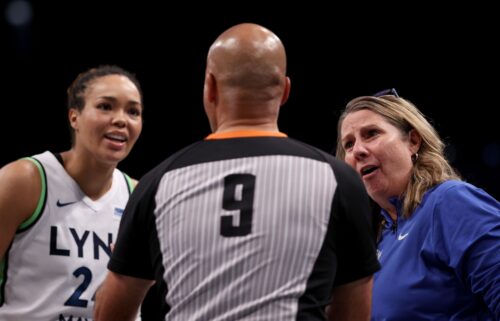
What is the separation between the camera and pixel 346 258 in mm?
1278

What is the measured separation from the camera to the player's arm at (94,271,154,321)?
132 centimetres

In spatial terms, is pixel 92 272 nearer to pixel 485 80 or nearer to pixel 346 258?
Result: pixel 346 258

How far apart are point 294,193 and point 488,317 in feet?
2.62

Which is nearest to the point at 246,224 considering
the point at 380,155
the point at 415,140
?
the point at 380,155

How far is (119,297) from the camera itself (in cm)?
133

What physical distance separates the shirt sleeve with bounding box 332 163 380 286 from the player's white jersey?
138 centimetres

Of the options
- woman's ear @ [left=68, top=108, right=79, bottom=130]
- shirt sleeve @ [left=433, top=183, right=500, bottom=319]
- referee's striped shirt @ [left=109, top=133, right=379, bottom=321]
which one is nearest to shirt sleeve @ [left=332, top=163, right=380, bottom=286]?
referee's striped shirt @ [left=109, top=133, right=379, bottom=321]

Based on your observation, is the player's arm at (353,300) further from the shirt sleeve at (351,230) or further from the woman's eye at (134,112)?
the woman's eye at (134,112)

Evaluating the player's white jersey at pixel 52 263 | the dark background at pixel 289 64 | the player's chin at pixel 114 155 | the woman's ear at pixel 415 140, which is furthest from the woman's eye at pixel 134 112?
the dark background at pixel 289 64

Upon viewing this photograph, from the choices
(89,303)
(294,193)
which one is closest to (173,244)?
(294,193)

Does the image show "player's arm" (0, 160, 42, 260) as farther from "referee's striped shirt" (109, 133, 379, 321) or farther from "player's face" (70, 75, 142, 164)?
"referee's striped shirt" (109, 133, 379, 321)

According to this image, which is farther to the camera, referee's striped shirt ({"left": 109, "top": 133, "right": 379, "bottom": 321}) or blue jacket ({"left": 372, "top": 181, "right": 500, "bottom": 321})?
blue jacket ({"left": 372, "top": 181, "right": 500, "bottom": 321})

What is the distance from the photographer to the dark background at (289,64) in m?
6.00

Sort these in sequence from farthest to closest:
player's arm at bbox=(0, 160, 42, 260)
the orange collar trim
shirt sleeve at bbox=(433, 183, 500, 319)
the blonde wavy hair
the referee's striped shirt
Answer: player's arm at bbox=(0, 160, 42, 260), the blonde wavy hair, shirt sleeve at bbox=(433, 183, 500, 319), the orange collar trim, the referee's striped shirt
